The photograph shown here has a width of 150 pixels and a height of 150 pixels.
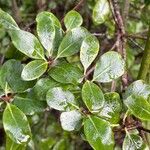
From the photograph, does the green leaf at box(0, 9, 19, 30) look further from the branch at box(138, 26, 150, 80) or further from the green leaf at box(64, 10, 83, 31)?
the branch at box(138, 26, 150, 80)

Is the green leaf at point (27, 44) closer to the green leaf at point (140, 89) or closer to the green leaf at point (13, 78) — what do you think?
the green leaf at point (13, 78)

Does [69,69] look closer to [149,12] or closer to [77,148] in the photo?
[149,12]

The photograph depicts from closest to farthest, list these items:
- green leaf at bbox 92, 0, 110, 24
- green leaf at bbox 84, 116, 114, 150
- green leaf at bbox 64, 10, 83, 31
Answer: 1. green leaf at bbox 84, 116, 114, 150
2. green leaf at bbox 64, 10, 83, 31
3. green leaf at bbox 92, 0, 110, 24

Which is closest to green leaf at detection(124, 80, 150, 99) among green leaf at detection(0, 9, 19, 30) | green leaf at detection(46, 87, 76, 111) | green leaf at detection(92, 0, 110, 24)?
green leaf at detection(46, 87, 76, 111)

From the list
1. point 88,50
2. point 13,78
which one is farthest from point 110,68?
point 13,78

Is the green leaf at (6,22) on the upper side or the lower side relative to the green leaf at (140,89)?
upper

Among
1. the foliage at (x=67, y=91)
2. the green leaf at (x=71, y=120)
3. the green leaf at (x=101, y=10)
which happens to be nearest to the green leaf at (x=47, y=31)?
the foliage at (x=67, y=91)
